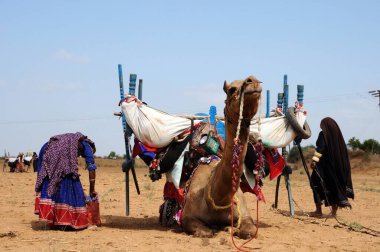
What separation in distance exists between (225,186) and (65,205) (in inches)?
114

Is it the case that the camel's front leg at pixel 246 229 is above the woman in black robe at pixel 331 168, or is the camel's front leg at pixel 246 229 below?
below

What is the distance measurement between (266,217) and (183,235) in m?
3.40

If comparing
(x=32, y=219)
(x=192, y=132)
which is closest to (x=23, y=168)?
(x=32, y=219)

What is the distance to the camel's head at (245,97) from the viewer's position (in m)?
6.73

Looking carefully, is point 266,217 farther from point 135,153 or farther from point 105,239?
point 105,239

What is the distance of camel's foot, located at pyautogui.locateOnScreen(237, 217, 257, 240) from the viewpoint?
797cm

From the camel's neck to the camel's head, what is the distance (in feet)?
0.59

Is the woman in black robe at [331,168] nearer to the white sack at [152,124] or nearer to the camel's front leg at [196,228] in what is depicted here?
the white sack at [152,124]

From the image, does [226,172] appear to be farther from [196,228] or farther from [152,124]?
[152,124]

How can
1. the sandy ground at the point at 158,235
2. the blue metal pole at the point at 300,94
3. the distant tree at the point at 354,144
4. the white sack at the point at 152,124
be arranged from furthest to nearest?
the distant tree at the point at 354,144, the blue metal pole at the point at 300,94, the white sack at the point at 152,124, the sandy ground at the point at 158,235

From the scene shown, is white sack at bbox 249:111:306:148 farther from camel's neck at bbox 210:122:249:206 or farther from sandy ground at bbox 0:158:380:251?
camel's neck at bbox 210:122:249:206

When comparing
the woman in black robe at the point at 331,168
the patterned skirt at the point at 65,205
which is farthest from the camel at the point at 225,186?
the woman in black robe at the point at 331,168

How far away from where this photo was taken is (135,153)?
990 cm

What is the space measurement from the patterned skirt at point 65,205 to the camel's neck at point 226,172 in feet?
7.97
